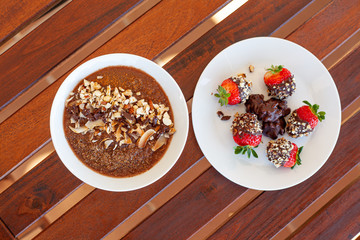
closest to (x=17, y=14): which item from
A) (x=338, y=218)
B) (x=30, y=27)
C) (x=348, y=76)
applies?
(x=30, y=27)

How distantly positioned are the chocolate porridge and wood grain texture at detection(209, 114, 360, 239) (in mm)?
642

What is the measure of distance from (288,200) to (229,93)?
2.31ft

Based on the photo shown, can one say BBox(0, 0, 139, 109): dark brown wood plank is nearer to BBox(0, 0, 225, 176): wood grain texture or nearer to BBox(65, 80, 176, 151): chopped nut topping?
BBox(0, 0, 225, 176): wood grain texture

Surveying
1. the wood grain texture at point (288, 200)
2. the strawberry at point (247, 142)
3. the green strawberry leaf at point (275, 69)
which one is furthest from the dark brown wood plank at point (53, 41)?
the wood grain texture at point (288, 200)

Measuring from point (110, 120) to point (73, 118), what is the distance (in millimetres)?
169

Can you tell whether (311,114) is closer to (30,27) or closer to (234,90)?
(234,90)

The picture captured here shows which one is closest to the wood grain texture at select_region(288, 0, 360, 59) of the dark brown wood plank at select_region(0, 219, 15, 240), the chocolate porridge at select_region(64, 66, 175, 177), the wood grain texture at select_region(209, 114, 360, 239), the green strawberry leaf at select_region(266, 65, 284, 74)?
the green strawberry leaf at select_region(266, 65, 284, 74)

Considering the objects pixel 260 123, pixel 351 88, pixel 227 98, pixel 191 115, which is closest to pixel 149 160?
pixel 191 115

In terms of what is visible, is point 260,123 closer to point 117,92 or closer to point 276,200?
point 276,200

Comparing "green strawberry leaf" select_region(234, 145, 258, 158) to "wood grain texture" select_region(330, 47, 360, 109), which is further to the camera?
"wood grain texture" select_region(330, 47, 360, 109)

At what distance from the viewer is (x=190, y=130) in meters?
1.62

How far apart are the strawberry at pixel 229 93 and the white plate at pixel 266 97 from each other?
7 cm

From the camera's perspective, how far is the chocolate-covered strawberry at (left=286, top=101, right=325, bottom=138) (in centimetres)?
152

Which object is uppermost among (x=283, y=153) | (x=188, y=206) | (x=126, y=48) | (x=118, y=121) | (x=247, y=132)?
(x=126, y=48)
